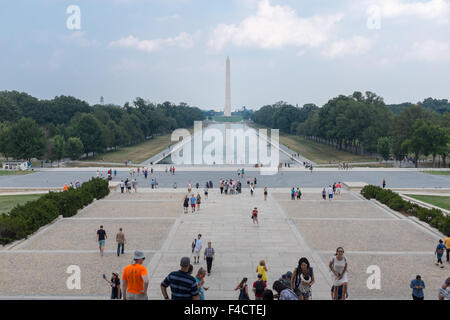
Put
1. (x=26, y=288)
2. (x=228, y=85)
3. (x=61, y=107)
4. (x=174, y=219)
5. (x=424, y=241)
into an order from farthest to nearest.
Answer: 1. (x=228, y=85)
2. (x=61, y=107)
3. (x=174, y=219)
4. (x=424, y=241)
5. (x=26, y=288)

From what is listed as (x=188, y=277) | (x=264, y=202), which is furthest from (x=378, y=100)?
(x=188, y=277)

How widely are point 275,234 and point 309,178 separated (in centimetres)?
2673

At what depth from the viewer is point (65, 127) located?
7669cm

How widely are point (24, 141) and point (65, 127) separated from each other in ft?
63.2

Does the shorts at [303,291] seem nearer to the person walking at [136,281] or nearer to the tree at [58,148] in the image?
the person walking at [136,281]

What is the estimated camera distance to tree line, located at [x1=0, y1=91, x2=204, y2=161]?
191 feet

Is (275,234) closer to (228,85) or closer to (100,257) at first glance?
(100,257)

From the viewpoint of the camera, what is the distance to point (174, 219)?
2344 centimetres

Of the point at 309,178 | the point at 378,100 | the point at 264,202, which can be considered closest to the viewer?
the point at 264,202

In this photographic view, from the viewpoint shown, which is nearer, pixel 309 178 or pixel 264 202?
pixel 264 202

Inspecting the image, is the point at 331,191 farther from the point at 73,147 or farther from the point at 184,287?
the point at 73,147

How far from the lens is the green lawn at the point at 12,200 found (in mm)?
28772

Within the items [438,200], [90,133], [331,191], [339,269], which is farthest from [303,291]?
[90,133]

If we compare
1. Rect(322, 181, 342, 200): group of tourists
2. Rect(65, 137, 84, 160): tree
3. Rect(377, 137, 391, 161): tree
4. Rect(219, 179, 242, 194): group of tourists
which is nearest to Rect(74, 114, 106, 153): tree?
Rect(65, 137, 84, 160): tree
